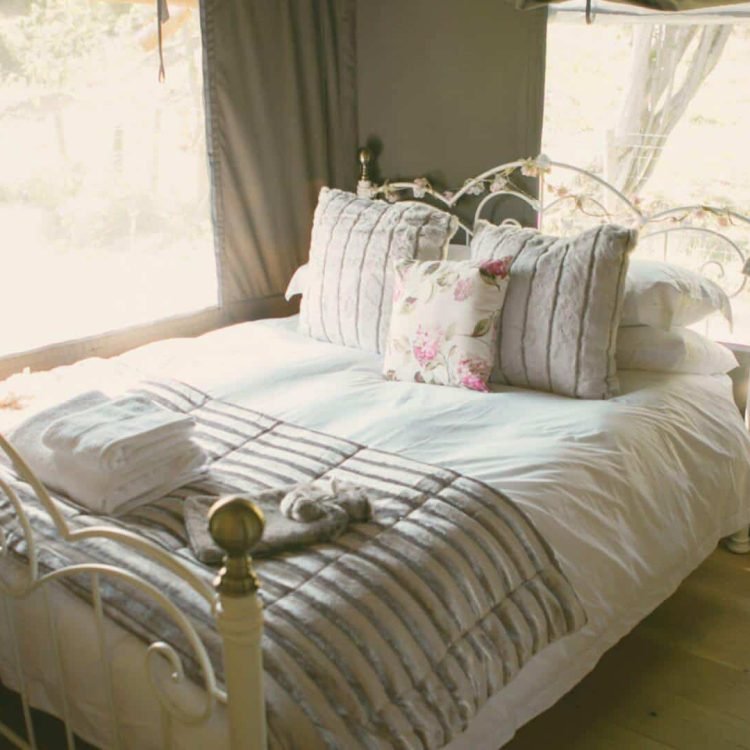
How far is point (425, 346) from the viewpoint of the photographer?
2.45 metres

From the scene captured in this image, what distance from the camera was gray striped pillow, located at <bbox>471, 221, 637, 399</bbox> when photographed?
2.31m

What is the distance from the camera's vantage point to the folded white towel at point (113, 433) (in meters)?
1.74

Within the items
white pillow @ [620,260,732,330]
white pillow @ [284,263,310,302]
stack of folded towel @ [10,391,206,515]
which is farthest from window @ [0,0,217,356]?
white pillow @ [620,260,732,330]

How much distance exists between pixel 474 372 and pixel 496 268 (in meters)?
0.28

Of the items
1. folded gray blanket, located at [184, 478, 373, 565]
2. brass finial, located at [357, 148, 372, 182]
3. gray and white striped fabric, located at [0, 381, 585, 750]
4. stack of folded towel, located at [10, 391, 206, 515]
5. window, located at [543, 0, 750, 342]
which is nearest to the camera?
gray and white striped fabric, located at [0, 381, 585, 750]

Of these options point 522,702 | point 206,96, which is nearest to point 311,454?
point 522,702

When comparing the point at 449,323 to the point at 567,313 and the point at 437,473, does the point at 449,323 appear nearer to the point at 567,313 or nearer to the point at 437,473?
the point at 567,313

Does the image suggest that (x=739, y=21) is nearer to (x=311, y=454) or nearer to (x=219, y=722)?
(x=311, y=454)

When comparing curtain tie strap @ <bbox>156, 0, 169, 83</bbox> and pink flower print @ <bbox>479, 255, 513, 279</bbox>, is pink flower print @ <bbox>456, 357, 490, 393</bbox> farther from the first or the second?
curtain tie strap @ <bbox>156, 0, 169, 83</bbox>

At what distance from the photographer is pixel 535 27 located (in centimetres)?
298

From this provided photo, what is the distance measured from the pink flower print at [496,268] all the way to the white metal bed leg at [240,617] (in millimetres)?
1466

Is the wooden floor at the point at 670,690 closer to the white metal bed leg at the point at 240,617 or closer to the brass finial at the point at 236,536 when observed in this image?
the white metal bed leg at the point at 240,617

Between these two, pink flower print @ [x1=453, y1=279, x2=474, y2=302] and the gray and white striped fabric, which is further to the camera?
pink flower print @ [x1=453, y1=279, x2=474, y2=302]

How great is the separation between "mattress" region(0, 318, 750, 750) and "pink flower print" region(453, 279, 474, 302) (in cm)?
25
